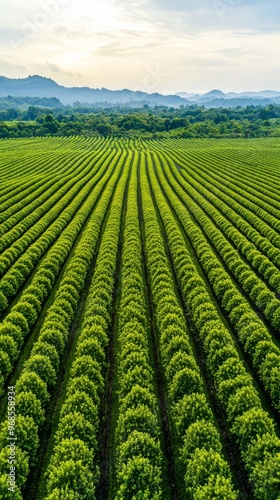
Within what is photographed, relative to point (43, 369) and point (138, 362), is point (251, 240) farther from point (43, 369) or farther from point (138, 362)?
point (43, 369)

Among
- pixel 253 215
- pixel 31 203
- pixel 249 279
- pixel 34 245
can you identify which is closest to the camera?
pixel 249 279

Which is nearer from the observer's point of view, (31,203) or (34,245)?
(34,245)

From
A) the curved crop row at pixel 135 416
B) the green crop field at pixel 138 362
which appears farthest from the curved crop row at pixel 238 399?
the curved crop row at pixel 135 416

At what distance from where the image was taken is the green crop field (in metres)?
20.6

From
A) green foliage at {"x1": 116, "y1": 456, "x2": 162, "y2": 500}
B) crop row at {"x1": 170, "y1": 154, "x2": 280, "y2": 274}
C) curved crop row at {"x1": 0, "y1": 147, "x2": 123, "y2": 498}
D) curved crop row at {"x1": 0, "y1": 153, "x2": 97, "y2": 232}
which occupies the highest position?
curved crop row at {"x1": 0, "y1": 153, "x2": 97, "y2": 232}

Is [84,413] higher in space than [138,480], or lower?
higher

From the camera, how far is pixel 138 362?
27781mm

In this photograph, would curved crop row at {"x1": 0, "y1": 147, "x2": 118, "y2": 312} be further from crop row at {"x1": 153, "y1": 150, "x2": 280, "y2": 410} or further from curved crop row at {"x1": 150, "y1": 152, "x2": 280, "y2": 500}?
crop row at {"x1": 153, "y1": 150, "x2": 280, "y2": 410}

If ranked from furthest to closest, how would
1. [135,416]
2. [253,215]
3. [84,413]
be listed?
[253,215] → [84,413] → [135,416]

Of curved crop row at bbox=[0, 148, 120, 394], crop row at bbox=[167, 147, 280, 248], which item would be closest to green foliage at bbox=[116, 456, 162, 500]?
curved crop row at bbox=[0, 148, 120, 394]

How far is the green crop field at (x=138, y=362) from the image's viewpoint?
20.6m

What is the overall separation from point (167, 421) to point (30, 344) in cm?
1620

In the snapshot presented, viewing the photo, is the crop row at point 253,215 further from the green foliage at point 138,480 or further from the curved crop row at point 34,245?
the green foliage at point 138,480

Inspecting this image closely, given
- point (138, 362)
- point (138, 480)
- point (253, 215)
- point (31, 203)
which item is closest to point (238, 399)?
point (138, 362)
